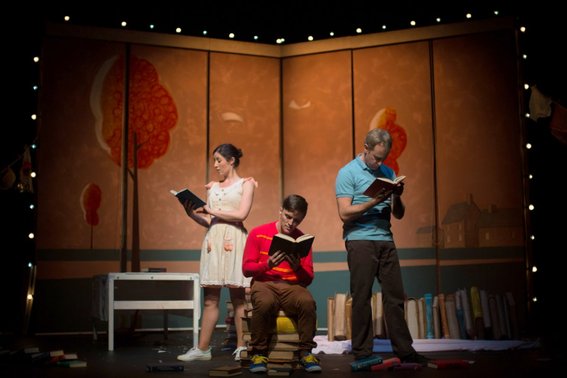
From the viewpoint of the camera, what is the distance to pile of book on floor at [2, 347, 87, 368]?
187 inches

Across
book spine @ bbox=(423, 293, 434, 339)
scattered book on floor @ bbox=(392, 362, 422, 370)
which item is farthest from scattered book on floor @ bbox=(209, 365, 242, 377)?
book spine @ bbox=(423, 293, 434, 339)

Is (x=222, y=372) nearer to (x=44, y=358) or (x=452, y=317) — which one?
(x=44, y=358)

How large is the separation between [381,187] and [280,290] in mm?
922

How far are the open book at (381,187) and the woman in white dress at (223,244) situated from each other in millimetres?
1057

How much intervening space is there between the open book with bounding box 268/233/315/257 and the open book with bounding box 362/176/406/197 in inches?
19.2

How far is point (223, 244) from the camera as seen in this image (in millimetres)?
5125

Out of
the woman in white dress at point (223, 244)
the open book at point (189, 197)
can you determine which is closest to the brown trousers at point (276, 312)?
the woman in white dress at point (223, 244)

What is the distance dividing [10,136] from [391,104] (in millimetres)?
3979

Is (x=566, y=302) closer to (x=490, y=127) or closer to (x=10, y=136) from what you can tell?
(x=490, y=127)

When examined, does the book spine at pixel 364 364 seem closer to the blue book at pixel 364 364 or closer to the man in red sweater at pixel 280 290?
the blue book at pixel 364 364

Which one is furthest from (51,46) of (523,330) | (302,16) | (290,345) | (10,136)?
(523,330)

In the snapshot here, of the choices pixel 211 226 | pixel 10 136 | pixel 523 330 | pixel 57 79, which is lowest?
pixel 523 330

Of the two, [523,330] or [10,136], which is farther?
[10,136]

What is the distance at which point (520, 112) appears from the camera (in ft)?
22.4
